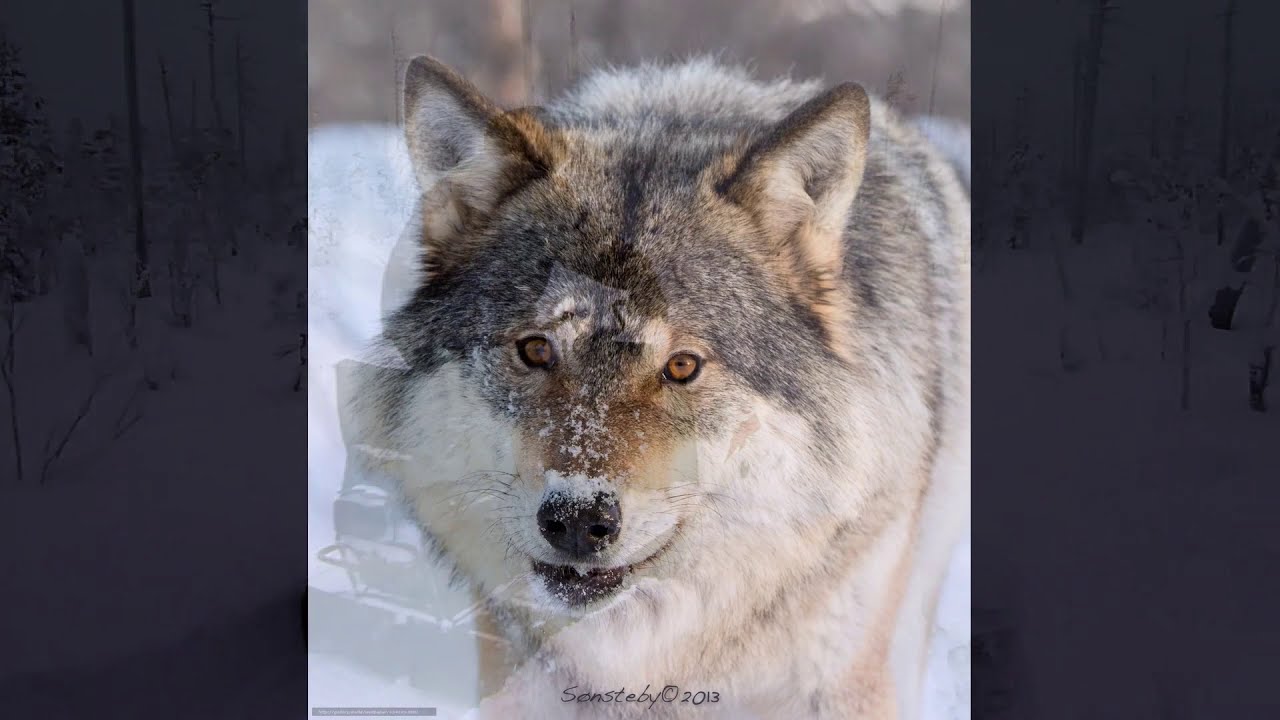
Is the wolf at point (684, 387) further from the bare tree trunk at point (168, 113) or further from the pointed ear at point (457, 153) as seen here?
the bare tree trunk at point (168, 113)

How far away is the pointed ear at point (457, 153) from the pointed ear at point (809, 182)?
0.52 metres

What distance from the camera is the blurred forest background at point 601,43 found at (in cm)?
243

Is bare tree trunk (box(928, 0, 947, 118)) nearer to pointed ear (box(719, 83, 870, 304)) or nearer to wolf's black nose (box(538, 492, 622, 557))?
pointed ear (box(719, 83, 870, 304))

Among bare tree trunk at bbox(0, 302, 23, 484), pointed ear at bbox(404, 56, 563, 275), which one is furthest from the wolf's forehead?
bare tree trunk at bbox(0, 302, 23, 484)

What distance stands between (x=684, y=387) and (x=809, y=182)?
0.60 meters

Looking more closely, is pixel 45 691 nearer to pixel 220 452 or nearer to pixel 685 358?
pixel 220 452

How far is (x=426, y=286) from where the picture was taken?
2410mm

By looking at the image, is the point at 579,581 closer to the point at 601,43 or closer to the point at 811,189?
the point at 811,189

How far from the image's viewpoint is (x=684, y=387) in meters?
2.26
